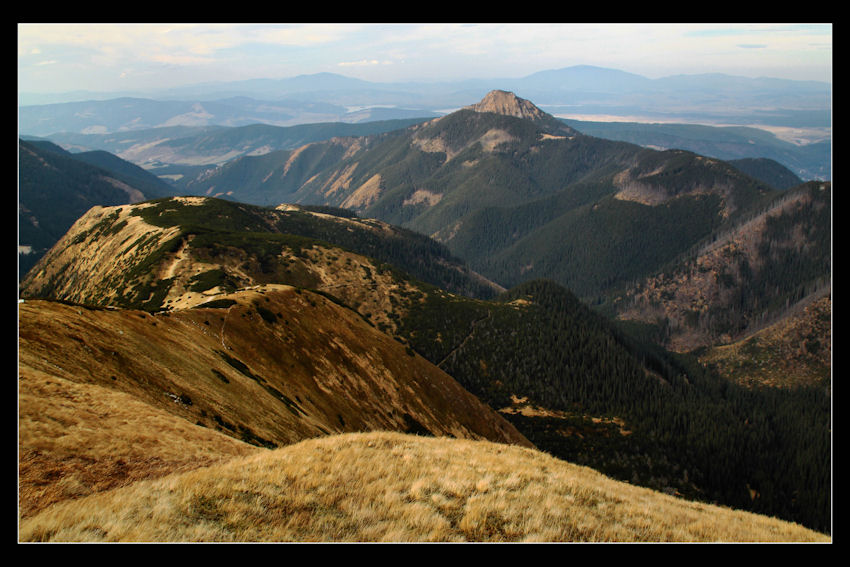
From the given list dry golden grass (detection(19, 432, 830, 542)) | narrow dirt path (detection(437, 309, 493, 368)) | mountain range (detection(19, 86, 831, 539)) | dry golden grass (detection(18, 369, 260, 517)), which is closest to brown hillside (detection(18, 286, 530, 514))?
dry golden grass (detection(18, 369, 260, 517))

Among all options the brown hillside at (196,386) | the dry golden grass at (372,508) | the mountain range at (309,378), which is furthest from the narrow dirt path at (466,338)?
the dry golden grass at (372,508)

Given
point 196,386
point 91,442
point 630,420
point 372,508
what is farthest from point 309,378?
point 630,420

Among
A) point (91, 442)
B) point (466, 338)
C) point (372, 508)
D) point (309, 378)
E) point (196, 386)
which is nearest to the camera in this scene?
point (372, 508)

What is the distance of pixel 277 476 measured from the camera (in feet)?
57.9

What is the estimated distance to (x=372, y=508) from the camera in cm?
1639

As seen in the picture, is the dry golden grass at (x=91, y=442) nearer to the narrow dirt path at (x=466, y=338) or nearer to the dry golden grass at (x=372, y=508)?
the dry golden grass at (x=372, y=508)

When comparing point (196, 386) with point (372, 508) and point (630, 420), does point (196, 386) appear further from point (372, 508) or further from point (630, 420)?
point (630, 420)

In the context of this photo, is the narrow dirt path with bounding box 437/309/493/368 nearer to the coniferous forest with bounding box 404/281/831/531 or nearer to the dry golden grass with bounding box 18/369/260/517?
the coniferous forest with bounding box 404/281/831/531

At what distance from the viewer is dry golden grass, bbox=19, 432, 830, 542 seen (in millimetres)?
13727

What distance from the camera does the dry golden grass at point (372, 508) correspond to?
13727mm
